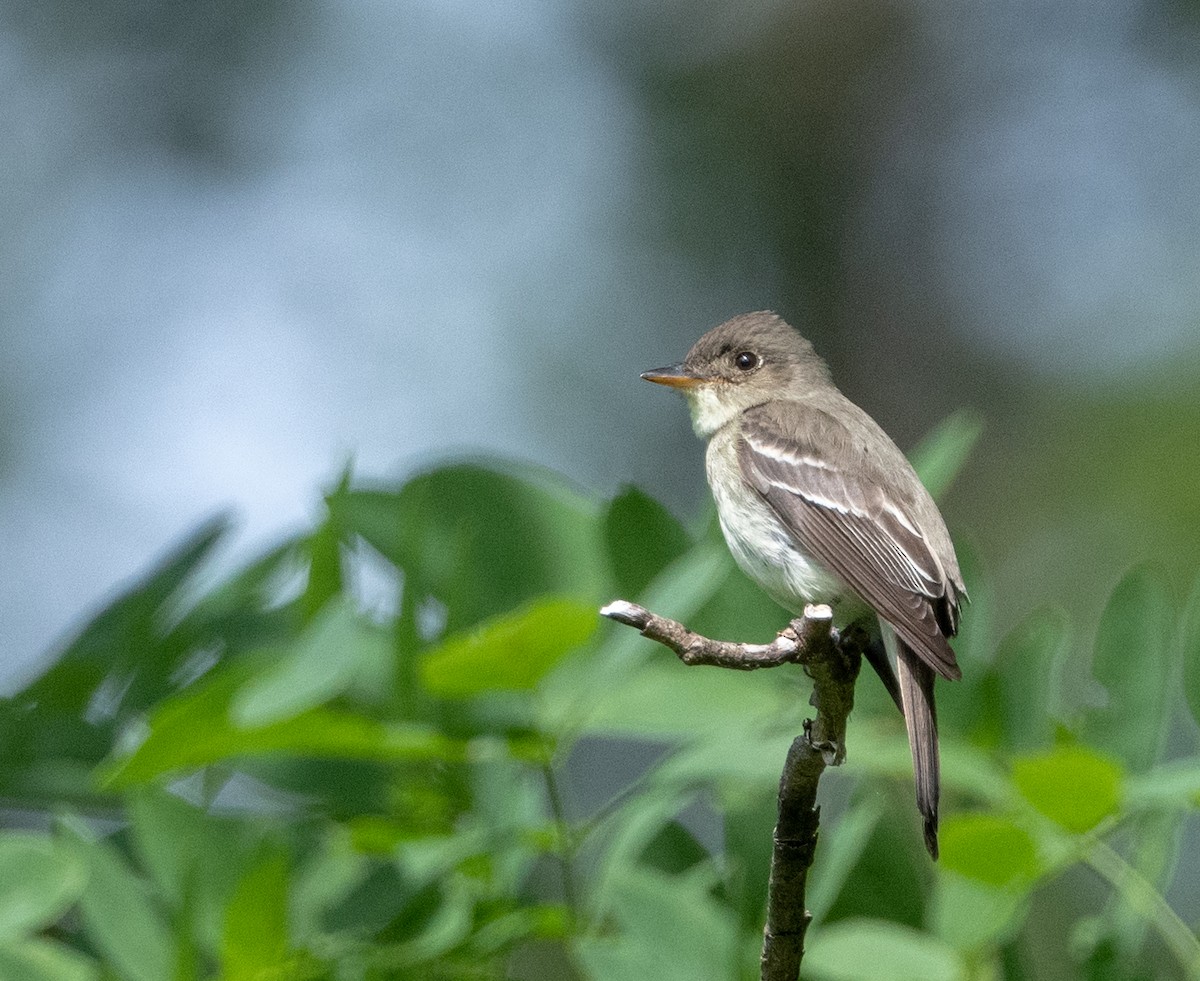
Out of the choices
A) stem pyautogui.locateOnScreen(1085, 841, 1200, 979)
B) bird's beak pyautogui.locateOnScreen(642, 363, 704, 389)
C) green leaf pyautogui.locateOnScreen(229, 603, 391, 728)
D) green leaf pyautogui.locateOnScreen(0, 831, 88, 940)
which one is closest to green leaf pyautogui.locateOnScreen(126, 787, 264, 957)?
green leaf pyautogui.locateOnScreen(0, 831, 88, 940)

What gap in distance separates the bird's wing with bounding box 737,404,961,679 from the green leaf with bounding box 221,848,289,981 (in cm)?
102

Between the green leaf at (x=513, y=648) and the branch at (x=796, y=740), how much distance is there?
2.8 inches

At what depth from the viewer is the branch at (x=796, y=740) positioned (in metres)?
1.80

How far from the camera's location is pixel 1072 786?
6.15 ft

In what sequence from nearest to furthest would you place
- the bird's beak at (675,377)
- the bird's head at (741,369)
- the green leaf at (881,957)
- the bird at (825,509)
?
the green leaf at (881,957) < the bird at (825,509) < the bird's beak at (675,377) < the bird's head at (741,369)

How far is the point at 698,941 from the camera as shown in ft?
6.61

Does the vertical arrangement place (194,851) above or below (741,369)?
below

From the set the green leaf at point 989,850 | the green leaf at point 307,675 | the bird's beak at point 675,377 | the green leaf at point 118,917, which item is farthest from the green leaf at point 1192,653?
the bird's beak at point 675,377

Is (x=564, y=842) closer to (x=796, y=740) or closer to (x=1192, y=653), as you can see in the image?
(x=796, y=740)

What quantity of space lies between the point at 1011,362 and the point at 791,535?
6.21 meters

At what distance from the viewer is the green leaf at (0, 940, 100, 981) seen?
6.48 feet

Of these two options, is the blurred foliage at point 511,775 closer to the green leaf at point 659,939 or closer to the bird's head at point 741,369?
the green leaf at point 659,939

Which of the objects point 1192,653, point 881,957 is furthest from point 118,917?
point 1192,653

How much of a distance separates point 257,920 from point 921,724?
0.97 m
